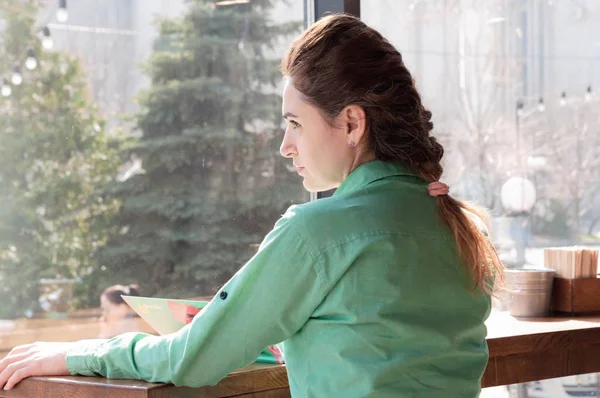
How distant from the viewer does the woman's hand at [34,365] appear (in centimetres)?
133

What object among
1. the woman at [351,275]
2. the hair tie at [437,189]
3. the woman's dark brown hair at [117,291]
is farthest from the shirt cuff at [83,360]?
the woman's dark brown hair at [117,291]

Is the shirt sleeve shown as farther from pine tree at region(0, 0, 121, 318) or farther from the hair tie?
pine tree at region(0, 0, 121, 318)

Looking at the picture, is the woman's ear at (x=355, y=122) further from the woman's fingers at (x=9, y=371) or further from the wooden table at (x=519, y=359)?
the woman's fingers at (x=9, y=371)

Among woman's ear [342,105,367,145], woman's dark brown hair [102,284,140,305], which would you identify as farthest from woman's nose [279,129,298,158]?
woman's dark brown hair [102,284,140,305]

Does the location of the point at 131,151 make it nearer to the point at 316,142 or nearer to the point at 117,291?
the point at 117,291

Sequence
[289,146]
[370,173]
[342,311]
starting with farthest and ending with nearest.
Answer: [289,146] → [370,173] → [342,311]

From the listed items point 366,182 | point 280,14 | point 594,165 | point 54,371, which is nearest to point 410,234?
point 366,182

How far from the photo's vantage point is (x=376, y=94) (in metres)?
1.31

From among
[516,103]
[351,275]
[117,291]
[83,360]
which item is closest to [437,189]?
[351,275]

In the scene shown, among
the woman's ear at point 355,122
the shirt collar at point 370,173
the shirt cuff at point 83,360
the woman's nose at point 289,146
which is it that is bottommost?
the shirt cuff at point 83,360

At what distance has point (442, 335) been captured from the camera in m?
1.24

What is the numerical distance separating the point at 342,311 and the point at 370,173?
22 cm

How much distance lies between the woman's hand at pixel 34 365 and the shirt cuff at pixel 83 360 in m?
0.01

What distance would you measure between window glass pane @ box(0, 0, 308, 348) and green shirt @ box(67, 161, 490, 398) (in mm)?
2859
